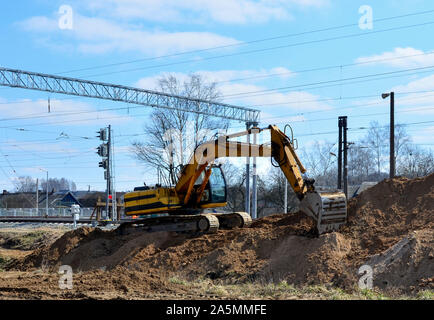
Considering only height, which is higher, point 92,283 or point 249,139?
point 249,139

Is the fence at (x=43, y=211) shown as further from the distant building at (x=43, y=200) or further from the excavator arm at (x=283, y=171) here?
the excavator arm at (x=283, y=171)

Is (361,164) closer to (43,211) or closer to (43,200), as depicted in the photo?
(43,211)

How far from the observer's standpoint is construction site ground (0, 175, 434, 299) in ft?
37.7

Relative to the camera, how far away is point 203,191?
1958 centimetres

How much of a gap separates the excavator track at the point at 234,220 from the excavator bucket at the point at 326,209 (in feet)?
13.3

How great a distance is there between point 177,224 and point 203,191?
4.92 ft

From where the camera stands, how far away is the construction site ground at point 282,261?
37.7 feet

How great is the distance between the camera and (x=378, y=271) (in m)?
12.0

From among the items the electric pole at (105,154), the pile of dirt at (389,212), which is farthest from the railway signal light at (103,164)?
the pile of dirt at (389,212)
